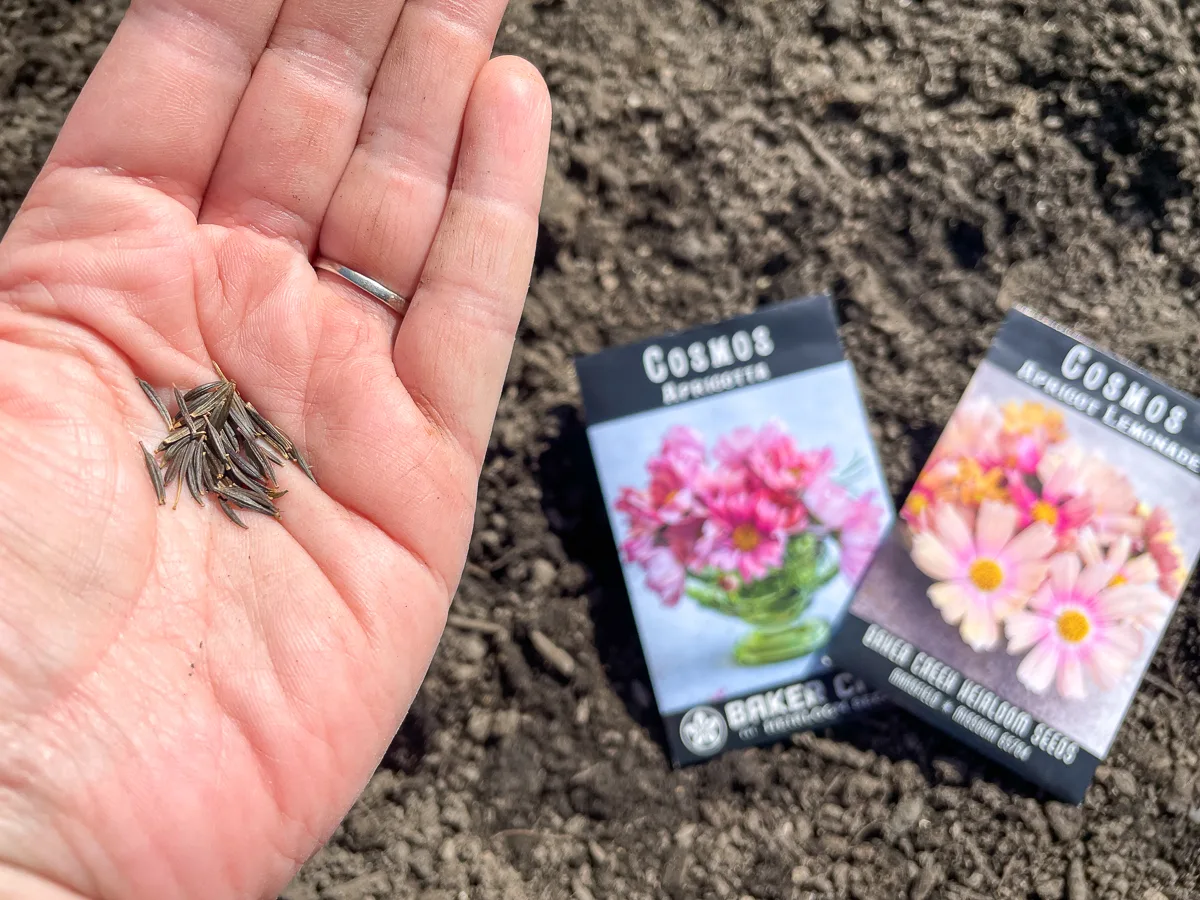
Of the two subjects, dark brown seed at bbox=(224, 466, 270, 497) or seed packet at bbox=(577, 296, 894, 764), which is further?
seed packet at bbox=(577, 296, 894, 764)

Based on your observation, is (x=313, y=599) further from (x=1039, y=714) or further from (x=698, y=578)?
(x=1039, y=714)

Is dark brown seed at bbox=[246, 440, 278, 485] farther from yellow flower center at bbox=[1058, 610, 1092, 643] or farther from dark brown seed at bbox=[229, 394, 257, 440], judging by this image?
yellow flower center at bbox=[1058, 610, 1092, 643]

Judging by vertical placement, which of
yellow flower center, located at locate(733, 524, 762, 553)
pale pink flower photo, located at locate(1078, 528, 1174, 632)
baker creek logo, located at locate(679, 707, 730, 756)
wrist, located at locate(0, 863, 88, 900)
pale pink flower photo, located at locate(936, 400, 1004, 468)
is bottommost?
baker creek logo, located at locate(679, 707, 730, 756)

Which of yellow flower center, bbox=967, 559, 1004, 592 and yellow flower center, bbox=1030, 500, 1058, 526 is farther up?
yellow flower center, bbox=1030, 500, 1058, 526

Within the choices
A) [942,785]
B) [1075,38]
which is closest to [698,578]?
[942,785]

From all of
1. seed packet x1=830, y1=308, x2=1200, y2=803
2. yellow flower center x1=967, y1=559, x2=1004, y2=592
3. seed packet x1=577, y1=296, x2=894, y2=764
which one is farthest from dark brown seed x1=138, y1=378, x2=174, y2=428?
yellow flower center x1=967, y1=559, x2=1004, y2=592

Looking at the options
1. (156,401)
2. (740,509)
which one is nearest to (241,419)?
(156,401)

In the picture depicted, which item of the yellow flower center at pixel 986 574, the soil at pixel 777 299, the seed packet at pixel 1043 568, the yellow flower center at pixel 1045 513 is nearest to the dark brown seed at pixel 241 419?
the soil at pixel 777 299
